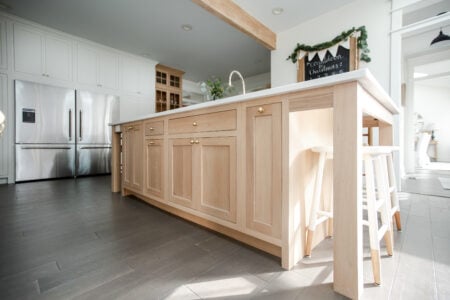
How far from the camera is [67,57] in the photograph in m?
4.05

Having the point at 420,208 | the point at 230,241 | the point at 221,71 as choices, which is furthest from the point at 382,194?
the point at 221,71

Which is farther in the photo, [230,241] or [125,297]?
[230,241]

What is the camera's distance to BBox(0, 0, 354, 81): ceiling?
320 cm

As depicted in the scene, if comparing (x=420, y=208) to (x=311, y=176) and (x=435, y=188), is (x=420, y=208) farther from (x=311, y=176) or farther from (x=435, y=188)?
(x=311, y=176)

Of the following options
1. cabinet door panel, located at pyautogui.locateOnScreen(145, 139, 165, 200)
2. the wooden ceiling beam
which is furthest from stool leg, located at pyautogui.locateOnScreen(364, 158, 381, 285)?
the wooden ceiling beam

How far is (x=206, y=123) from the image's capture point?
4.68ft

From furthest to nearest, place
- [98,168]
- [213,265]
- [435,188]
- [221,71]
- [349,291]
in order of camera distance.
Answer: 1. [221,71]
2. [98,168]
3. [435,188]
4. [213,265]
5. [349,291]

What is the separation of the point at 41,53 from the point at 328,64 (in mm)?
5018

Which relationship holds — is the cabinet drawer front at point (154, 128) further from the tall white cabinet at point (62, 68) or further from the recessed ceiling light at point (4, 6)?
the recessed ceiling light at point (4, 6)

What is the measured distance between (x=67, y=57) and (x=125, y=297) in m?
4.85

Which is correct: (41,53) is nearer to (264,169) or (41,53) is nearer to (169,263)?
(169,263)

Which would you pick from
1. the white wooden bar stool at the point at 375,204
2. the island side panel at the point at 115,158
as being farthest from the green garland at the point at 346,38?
the island side panel at the point at 115,158

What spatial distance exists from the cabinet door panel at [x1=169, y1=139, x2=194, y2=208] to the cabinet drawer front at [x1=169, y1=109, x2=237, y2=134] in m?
0.10

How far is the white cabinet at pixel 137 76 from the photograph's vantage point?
4.95 metres
